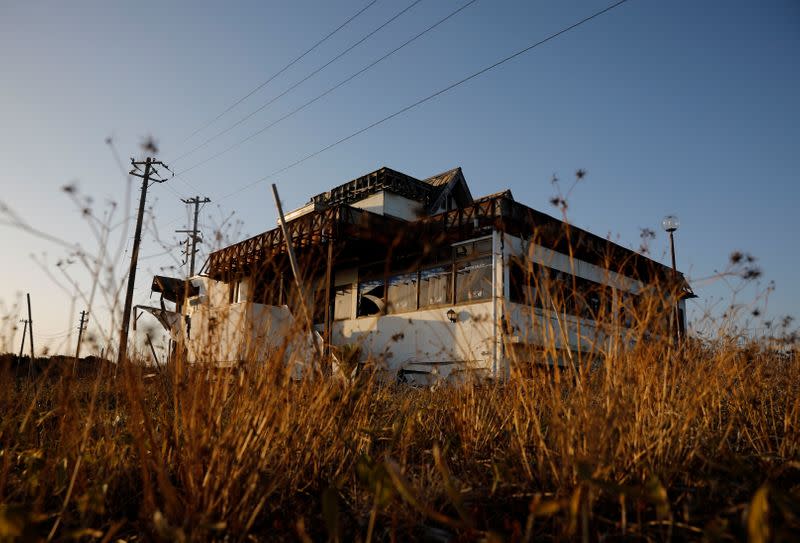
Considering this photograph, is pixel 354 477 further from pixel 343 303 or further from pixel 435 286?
pixel 343 303

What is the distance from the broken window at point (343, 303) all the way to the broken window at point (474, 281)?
13.2 ft

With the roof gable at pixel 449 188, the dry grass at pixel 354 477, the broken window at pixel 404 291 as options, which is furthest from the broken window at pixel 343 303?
the dry grass at pixel 354 477

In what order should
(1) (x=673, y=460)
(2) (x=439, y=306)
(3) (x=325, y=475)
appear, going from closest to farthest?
(1) (x=673, y=460)
(3) (x=325, y=475)
(2) (x=439, y=306)

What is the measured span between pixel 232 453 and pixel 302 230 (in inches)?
445

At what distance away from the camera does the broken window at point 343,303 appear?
1482cm

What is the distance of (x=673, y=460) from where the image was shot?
84.8 inches

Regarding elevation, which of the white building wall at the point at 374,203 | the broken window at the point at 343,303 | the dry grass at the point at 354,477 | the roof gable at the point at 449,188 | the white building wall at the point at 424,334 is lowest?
the dry grass at the point at 354,477

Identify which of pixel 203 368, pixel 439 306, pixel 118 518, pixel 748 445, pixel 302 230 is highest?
pixel 302 230

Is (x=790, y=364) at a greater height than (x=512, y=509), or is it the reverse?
(x=790, y=364)

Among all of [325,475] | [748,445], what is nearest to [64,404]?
[325,475]

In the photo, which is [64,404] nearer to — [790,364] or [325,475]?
[325,475]

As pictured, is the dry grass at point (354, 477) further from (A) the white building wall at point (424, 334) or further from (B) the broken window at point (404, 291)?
(B) the broken window at point (404, 291)

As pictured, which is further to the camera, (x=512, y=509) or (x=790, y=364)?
(x=790, y=364)

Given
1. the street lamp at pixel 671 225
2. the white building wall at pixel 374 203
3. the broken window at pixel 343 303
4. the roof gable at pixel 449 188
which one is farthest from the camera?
the roof gable at pixel 449 188
